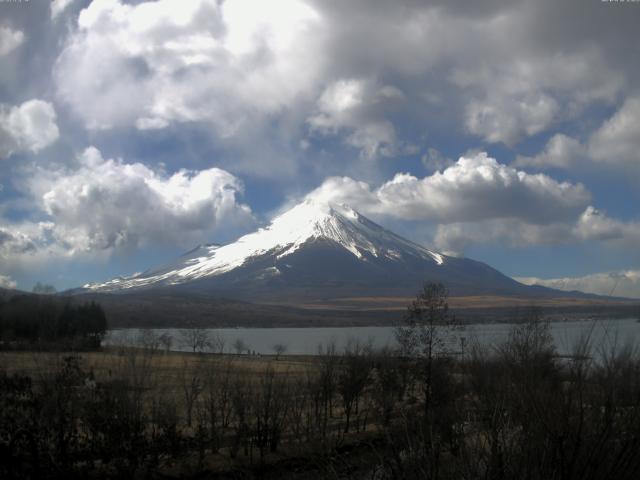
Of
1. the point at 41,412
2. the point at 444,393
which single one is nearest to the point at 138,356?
the point at 41,412

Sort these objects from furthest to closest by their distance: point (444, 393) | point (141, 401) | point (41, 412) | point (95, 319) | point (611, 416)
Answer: point (95, 319)
point (444, 393)
point (141, 401)
point (41, 412)
point (611, 416)

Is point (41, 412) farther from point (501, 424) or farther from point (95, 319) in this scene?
point (95, 319)

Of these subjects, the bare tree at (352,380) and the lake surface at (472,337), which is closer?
the lake surface at (472,337)

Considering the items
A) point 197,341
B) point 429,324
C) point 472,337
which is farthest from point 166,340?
point 197,341

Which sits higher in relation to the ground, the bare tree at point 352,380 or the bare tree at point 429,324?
the bare tree at point 429,324

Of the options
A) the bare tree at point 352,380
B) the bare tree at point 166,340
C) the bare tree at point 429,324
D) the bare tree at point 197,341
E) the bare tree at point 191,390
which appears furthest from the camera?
the bare tree at point 197,341

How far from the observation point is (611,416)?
6.39 meters

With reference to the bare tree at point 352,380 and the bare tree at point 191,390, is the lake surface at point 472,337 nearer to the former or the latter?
the bare tree at point 191,390

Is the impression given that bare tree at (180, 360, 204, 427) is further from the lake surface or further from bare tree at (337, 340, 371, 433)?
bare tree at (337, 340, 371, 433)

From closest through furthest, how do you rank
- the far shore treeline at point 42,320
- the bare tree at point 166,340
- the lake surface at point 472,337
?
the lake surface at point 472,337 < the bare tree at point 166,340 < the far shore treeline at point 42,320

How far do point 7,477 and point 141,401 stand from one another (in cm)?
421

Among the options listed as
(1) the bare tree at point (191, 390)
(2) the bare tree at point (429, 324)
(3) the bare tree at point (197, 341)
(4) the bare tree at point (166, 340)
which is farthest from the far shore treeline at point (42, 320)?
(2) the bare tree at point (429, 324)

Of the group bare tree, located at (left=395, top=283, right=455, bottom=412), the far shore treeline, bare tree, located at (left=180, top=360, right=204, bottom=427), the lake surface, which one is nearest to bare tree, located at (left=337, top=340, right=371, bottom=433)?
bare tree, located at (left=395, top=283, right=455, bottom=412)

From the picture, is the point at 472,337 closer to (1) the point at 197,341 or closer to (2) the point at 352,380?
(2) the point at 352,380
